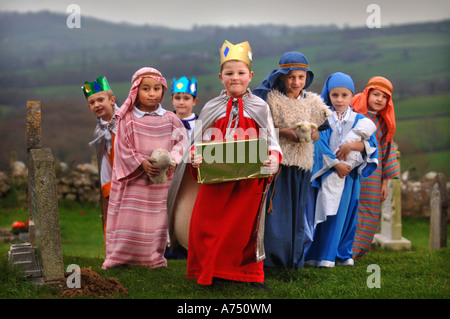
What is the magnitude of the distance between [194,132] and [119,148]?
116cm

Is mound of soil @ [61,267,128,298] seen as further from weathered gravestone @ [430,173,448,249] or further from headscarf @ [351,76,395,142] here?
weathered gravestone @ [430,173,448,249]

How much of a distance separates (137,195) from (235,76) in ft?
6.04

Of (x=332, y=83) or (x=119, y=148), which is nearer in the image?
(x=119, y=148)

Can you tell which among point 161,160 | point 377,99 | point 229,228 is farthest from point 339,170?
point 161,160

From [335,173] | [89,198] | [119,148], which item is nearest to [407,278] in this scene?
[335,173]

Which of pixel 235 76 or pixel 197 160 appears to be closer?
pixel 197 160

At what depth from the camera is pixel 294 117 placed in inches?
237

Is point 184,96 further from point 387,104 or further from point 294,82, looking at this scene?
point 387,104

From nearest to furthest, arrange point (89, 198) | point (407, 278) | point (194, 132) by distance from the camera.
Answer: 1. point (194, 132)
2. point (407, 278)
3. point (89, 198)

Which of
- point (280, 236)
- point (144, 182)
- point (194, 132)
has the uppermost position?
point (194, 132)

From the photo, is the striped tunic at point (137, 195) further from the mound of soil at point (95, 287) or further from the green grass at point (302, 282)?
the mound of soil at point (95, 287)

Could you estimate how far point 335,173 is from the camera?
21.6 ft

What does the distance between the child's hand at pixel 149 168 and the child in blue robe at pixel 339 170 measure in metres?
1.75
